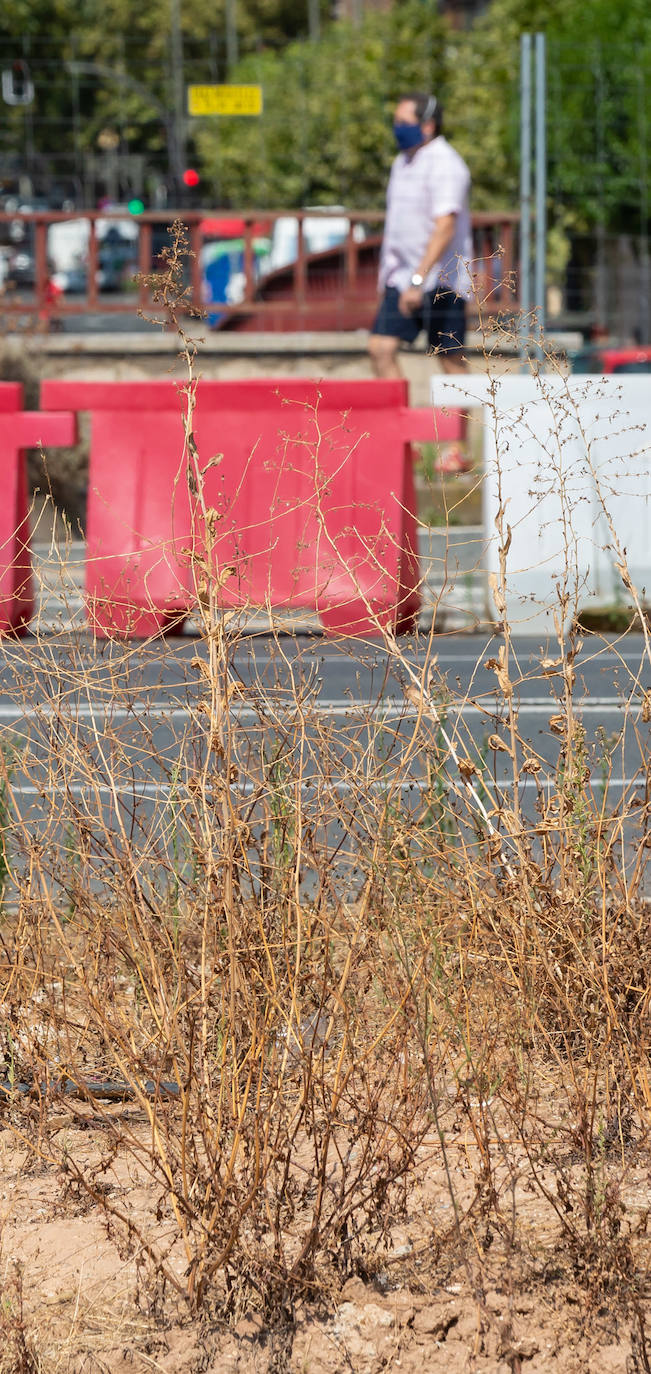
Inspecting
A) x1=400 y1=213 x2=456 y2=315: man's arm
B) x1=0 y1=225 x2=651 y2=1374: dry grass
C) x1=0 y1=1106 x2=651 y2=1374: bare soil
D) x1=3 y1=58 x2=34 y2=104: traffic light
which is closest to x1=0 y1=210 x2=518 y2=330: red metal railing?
x1=3 y1=58 x2=34 y2=104: traffic light

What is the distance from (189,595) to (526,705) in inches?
156

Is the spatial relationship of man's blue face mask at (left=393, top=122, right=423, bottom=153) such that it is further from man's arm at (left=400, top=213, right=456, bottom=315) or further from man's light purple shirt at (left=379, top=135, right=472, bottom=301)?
man's arm at (left=400, top=213, right=456, bottom=315)

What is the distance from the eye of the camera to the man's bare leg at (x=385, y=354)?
10969 millimetres

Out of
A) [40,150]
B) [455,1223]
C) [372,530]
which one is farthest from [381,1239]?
[40,150]

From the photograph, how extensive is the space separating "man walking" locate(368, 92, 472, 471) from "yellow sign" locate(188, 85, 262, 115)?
10.9 ft

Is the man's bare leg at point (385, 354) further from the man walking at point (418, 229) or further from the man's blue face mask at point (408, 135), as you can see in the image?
the man's blue face mask at point (408, 135)

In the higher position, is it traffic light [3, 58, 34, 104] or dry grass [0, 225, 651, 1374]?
traffic light [3, 58, 34, 104]

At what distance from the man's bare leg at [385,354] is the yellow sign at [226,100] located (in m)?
3.75

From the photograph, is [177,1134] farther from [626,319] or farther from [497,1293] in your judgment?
[626,319]

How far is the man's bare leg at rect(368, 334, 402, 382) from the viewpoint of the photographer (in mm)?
10969

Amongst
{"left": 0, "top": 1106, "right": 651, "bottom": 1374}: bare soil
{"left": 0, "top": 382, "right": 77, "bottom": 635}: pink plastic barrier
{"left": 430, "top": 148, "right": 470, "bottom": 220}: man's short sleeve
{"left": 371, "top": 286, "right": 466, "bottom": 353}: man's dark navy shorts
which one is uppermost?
{"left": 430, "top": 148, "right": 470, "bottom": 220}: man's short sleeve

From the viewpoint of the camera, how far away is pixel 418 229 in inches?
426

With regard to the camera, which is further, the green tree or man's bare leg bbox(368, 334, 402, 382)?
the green tree

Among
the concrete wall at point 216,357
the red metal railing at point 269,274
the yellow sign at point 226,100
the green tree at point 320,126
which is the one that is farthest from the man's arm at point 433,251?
the yellow sign at point 226,100
